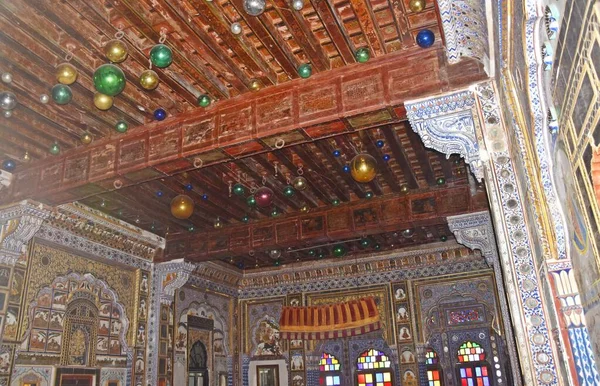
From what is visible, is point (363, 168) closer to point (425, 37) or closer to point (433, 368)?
point (425, 37)

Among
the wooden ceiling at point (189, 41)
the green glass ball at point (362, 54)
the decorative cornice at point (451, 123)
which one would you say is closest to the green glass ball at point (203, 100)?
the wooden ceiling at point (189, 41)

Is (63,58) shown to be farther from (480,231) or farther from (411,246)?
(411,246)

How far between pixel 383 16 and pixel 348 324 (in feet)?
21.1

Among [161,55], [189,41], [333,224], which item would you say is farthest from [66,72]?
[333,224]

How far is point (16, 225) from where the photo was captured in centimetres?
569

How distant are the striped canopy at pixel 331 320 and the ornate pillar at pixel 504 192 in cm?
574

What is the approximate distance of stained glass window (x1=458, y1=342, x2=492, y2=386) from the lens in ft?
28.0

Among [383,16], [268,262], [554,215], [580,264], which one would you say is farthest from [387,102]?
[268,262]

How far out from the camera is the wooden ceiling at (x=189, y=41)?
11.6 feet

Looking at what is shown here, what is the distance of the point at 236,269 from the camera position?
10344mm

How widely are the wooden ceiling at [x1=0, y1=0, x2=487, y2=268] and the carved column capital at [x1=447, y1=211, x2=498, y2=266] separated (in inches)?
5.2

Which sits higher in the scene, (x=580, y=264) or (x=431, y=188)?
(x=431, y=188)

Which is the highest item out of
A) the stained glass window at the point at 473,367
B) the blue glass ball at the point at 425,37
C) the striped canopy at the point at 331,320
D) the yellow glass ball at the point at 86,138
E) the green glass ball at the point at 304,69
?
the yellow glass ball at the point at 86,138

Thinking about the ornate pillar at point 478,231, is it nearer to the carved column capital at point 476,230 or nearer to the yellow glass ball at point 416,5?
the carved column capital at point 476,230
